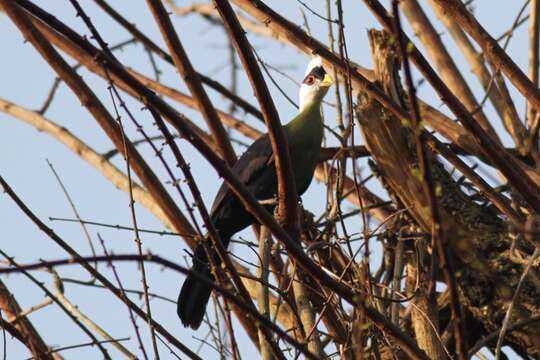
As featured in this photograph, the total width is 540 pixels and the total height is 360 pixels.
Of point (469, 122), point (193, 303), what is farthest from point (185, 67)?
point (193, 303)

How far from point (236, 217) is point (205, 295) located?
58cm

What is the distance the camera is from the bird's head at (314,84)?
177 inches

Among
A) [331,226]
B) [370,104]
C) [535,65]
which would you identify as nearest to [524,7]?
[535,65]

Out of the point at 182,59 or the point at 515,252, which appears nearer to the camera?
the point at 182,59

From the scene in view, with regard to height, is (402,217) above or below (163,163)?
above

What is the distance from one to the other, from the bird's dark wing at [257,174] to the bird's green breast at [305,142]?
0.12 meters

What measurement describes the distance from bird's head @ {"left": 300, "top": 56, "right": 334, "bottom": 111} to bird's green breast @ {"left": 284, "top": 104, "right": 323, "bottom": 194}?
69 mm

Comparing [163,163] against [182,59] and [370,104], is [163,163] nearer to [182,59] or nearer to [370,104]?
[182,59]

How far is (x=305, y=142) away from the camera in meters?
4.21

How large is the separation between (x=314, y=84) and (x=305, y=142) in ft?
1.58

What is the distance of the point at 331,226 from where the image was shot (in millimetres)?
3170

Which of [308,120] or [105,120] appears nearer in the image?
[105,120]

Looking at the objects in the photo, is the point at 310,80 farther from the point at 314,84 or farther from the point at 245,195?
the point at 245,195

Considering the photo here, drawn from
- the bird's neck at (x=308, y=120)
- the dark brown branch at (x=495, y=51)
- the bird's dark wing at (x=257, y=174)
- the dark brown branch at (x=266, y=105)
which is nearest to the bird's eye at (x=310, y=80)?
the bird's neck at (x=308, y=120)
